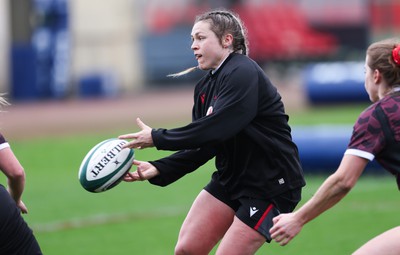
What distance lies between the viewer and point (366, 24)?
35.3 metres

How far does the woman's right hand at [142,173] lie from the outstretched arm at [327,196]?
1.59 metres

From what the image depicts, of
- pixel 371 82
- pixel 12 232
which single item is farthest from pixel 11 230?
pixel 371 82

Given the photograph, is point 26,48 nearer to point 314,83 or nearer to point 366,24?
point 314,83

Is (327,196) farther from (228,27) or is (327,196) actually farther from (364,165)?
(228,27)

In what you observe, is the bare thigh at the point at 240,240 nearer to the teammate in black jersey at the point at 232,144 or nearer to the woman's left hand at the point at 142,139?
the teammate in black jersey at the point at 232,144

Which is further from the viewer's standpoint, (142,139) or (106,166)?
(106,166)

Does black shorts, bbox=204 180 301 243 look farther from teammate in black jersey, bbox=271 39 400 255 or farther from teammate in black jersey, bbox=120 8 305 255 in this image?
teammate in black jersey, bbox=271 39 400 255

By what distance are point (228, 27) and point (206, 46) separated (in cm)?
22

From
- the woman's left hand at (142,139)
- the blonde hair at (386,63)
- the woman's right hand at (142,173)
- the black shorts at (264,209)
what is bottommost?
the black shorts at (264,209)

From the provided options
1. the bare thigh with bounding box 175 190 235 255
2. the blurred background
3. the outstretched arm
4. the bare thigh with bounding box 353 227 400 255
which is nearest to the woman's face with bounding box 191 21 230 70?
the bare thigh with bounding box 175 190 235 255

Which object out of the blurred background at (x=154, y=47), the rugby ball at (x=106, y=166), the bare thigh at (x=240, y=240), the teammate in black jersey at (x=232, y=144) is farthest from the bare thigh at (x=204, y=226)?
the blurred background at (x=154, y=47)

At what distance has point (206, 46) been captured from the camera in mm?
6445

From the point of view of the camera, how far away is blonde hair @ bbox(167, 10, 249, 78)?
6461 millimetres

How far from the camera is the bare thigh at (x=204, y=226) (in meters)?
6.56
